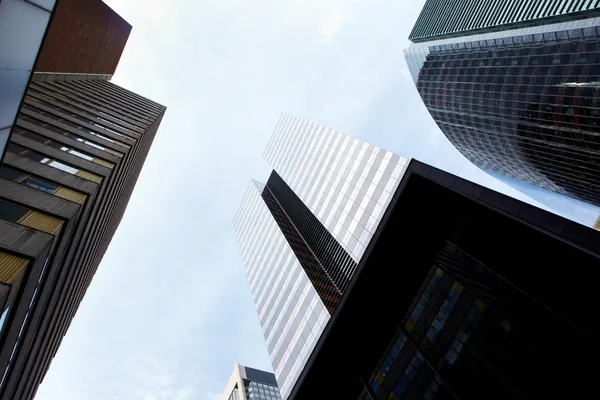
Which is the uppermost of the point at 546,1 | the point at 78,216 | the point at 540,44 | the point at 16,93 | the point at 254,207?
the point at 546,1

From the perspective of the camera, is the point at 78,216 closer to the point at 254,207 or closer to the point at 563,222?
the point at 563,222

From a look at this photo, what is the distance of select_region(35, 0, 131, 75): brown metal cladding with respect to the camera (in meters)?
37.5

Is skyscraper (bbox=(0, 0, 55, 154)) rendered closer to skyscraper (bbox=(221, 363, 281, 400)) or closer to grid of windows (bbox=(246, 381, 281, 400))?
skyscraper (bbox=(221, 363, 281, 400))

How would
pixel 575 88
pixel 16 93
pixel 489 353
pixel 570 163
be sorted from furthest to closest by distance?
1. pixel 570 163
2. pixel 575 88
3. pixel 489 353
4. pixel 16 93

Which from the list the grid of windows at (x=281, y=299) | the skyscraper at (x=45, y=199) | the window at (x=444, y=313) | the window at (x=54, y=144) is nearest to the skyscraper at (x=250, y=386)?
the grid of windows at (x=281, y=299)

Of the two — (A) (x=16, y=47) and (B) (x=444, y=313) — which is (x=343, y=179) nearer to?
(B) (x=444, y=313)

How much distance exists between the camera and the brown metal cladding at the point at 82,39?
3755 cm

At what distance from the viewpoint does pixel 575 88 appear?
51750 mm

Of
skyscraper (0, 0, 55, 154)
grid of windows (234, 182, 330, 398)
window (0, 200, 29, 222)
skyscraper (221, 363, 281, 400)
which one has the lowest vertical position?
skyscraper (221, 363, 281, 400)

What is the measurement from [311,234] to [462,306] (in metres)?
52.9

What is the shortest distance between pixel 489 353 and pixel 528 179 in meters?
104

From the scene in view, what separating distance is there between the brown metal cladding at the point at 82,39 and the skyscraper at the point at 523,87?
207 ft

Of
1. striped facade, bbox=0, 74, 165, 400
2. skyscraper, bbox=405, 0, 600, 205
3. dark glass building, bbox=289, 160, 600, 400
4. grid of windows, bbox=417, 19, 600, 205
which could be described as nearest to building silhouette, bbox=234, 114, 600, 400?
dark glass building, bbox=289, 160, 600, 400

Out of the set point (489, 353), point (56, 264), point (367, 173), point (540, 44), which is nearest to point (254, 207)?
point (367, 173)
